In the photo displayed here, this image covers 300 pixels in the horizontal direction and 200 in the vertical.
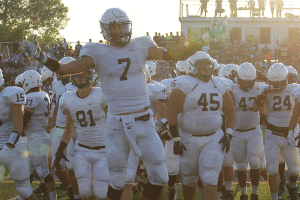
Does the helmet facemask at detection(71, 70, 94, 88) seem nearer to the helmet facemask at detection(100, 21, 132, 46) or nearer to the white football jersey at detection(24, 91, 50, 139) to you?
the white football jersey at detection(24, 91, 50, 139)

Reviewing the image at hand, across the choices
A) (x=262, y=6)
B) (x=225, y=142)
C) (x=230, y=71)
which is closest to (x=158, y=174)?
(x=225, y=142)

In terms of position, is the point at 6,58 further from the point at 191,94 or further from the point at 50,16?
the point at 50,16

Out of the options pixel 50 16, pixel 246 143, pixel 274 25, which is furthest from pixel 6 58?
pixel 50 16

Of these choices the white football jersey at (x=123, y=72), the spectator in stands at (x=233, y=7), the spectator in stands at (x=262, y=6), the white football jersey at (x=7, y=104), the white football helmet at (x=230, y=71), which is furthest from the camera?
the spectator in stands at (x=262, y=6)

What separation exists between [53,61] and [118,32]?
2.51ft

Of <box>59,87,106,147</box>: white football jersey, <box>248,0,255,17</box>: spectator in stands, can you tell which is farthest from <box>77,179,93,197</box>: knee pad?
<box>248,0,255,17</box>: spectator in stands

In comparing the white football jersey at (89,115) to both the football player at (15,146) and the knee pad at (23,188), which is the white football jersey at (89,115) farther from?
the knee pad at (23,188)

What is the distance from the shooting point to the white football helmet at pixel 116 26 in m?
4.08

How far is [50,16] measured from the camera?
4731 centimetres

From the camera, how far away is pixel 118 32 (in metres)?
4.09

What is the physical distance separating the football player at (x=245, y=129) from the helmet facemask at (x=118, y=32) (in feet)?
9.95

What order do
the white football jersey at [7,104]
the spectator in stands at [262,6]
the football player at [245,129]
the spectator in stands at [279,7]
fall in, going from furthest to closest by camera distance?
the spectator in stands at [279,7] → the spectator in stands at [262,6] → the football player at [245,129] → the white football jersey at [7,104]

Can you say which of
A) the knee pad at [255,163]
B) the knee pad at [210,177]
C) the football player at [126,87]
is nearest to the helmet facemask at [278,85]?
the knee pad at [255,163]

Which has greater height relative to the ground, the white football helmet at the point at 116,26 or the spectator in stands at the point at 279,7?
the spectator in stands at the point at 279,7
